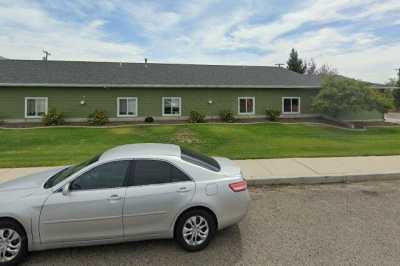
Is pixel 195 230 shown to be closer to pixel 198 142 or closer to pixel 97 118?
pixel 198 142

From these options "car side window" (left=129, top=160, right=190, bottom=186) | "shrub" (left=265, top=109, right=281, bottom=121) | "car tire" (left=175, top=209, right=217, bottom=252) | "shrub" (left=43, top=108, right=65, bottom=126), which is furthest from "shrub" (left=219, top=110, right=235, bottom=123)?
"car tire" (left=175, top=209, right=217, bottom=252)

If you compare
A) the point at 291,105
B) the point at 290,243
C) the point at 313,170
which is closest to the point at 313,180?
the point at 313,170

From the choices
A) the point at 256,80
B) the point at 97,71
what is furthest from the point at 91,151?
the point at 256,80

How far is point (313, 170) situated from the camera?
7840 millimetres

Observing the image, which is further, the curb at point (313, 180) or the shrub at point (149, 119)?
the shrub at point (149, 119)

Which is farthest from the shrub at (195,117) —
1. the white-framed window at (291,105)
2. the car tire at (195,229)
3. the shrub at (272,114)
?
the car tire at (195,229)

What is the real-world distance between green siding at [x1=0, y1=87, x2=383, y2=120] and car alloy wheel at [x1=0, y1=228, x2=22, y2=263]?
17.6m

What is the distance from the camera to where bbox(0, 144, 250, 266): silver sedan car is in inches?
142

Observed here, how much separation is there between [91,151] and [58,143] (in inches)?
134

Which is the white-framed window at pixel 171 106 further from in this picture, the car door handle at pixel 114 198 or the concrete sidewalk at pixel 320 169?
the car door handle at pixel 114 198

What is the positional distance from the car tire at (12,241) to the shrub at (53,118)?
17.1 m

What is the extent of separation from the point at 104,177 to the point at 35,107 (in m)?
19.0

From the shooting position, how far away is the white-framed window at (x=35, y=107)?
1947cm

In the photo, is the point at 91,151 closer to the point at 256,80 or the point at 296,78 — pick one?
the point at 256,80
